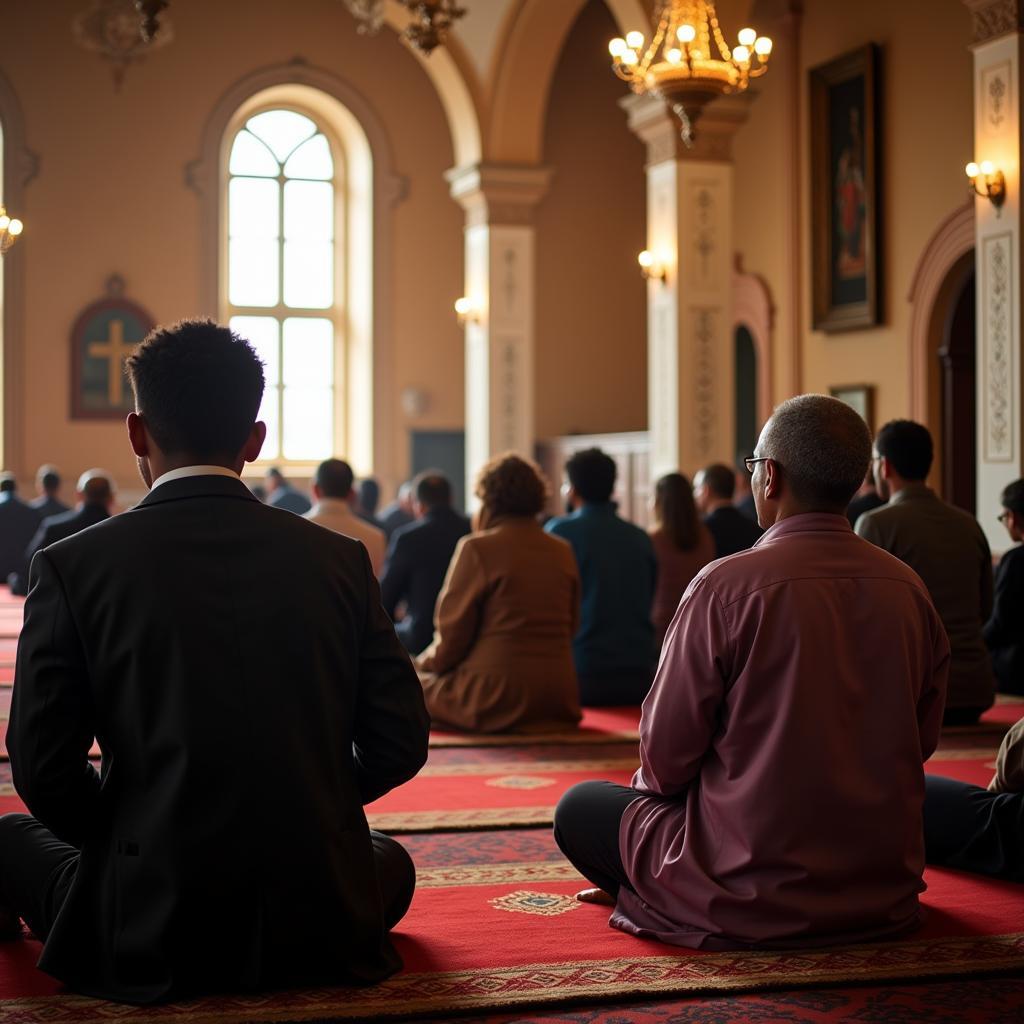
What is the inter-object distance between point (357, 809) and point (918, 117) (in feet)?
37.2

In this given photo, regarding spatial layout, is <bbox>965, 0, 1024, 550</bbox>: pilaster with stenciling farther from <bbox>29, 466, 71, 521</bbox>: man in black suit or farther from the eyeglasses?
<bbox>29, 466, 71, 521</bbox>: man in black suit

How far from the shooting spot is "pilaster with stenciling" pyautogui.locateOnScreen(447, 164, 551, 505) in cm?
1366

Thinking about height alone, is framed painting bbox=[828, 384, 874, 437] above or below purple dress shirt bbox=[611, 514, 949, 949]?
above

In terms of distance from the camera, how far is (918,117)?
12.6 meters

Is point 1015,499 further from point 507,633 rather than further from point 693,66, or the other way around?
point 693,66

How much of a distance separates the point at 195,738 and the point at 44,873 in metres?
0.55

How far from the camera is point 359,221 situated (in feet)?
52.1

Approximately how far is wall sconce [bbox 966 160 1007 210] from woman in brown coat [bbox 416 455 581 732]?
4159 mm

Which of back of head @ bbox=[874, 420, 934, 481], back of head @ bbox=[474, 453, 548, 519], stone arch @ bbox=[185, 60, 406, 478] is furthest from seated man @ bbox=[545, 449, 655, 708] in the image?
stone arch @ bbox=[185, 60, 406, 478]

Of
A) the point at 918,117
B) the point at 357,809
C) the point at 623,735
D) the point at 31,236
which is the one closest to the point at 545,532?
the point at 623,735

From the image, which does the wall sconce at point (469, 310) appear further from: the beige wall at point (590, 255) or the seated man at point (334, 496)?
the seated man at point (334, 496)

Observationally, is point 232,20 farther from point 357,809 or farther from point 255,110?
point 357,809

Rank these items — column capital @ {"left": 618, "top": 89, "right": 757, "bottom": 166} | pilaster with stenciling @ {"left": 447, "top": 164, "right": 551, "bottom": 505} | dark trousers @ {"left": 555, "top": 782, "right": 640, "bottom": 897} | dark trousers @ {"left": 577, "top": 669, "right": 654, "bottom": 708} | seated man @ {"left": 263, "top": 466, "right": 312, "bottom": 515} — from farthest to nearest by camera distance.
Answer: pilaster with stenciling @ {"left": 447, "top": 164, "right": 551, "bottom": 505}
seated man @ {"left": 263, "top": 466, "right": 312, "bottom": 515}
column capital @ {"left": 618, "top": 89, "right": 757, "bottom": 166}
dark trousers @ {"left": 577, "top": 669, "right": 654, "bottom": 708}
dark trousers @ {"left": 555, "top": 782, "right": 640, "bottom": 897}

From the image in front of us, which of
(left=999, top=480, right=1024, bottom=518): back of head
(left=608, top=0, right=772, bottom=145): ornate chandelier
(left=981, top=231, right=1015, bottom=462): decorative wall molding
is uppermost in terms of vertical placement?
(left=608, top=0, right=772, bottom=145): ornate chandelier
